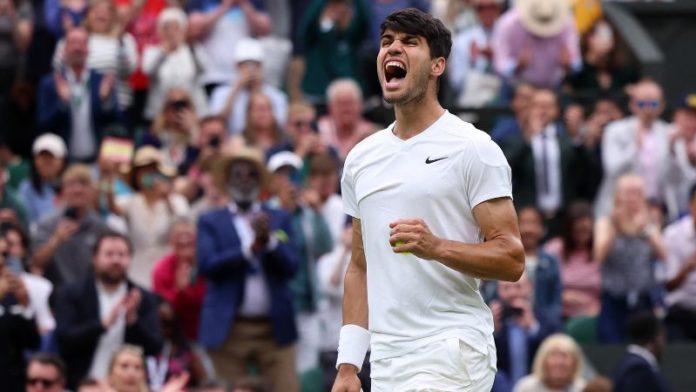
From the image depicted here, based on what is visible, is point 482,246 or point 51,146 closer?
point 482,246

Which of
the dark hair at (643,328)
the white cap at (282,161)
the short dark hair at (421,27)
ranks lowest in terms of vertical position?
the dark hair at (643,328)

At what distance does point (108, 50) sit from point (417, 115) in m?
9.21

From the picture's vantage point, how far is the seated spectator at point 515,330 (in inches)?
519

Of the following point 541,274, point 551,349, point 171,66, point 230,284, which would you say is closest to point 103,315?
point 230,284

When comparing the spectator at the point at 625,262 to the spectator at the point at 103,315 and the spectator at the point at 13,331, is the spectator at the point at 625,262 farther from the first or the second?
the spectator at the point at 13,331

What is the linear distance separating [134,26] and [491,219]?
1021cm

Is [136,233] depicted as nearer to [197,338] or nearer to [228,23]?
[197,338]

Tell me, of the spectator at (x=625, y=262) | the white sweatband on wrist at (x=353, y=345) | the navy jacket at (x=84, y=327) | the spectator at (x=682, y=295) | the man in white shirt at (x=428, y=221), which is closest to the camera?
the man in white shirt at (x=428, y=221)

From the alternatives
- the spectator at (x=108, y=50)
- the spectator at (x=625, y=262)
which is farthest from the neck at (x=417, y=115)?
the spectator at (x=108, y=50)

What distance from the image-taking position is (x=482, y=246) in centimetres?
705

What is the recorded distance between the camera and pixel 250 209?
13.4 m

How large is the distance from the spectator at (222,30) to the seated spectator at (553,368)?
504 centimetres

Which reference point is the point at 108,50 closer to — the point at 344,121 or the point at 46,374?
the point at 344,121

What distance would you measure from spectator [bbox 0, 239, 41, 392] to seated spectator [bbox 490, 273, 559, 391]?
299 centimetres
